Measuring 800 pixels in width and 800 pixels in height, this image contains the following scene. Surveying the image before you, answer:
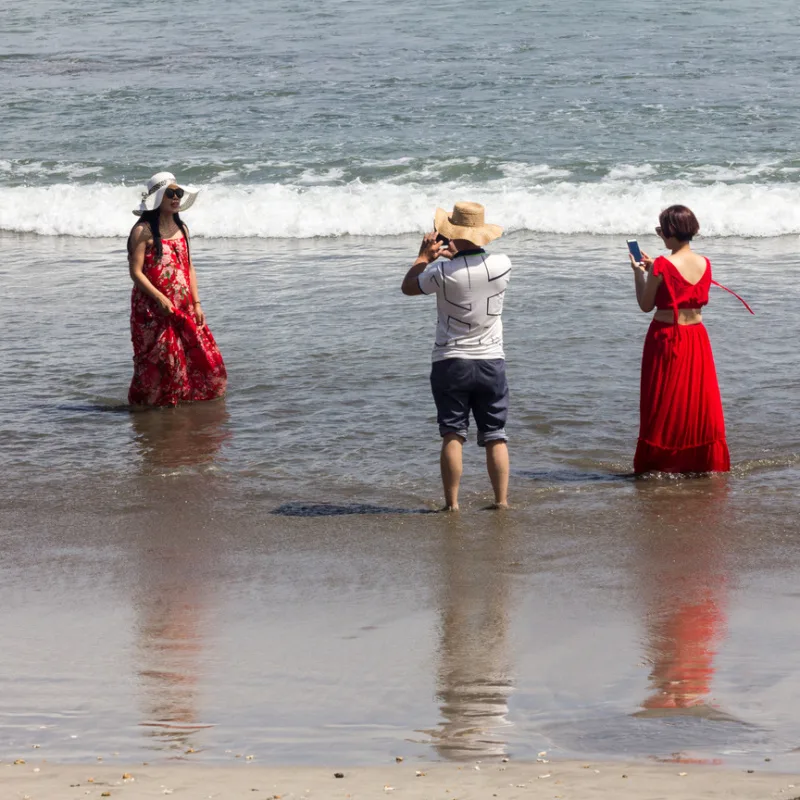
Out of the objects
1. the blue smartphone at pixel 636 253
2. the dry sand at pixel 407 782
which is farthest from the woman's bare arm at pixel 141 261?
the dry sand at pixel 407 782

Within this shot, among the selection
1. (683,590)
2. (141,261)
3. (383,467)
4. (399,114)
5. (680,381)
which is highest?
(399,114)

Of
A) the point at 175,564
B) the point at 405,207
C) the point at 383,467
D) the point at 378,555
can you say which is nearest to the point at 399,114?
the point at 405,207

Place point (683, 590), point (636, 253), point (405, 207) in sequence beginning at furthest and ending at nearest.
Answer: point (405, 207)
point (636, 253)
point (683, 590)

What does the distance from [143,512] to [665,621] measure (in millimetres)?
Answer: 2666

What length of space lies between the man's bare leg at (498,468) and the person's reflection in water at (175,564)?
1311 mm

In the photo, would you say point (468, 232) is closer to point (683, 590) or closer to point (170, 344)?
point (683, 590)

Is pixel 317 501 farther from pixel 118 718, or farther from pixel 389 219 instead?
pixel 389 219

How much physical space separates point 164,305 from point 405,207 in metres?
6.88

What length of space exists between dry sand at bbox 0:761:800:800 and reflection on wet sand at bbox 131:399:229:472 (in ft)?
11.4

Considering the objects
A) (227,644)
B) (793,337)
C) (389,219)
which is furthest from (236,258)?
(227,644)

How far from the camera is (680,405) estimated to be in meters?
6.46

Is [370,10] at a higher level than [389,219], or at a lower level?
higher

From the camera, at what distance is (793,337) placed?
9.05 metres

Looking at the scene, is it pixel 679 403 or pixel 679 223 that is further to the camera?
pixel 679 403
